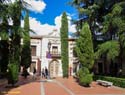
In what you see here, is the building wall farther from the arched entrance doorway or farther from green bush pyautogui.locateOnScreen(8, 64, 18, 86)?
green bush pyautogui.locateOnScreen(8, 64, 18, 86)

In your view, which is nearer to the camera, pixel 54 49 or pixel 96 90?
pixel 96 90

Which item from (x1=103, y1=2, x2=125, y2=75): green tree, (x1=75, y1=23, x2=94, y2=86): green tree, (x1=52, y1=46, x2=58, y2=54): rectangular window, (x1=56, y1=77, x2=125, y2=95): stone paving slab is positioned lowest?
(x1=56, y1=77, x2=125, y2=95): stone paving slab

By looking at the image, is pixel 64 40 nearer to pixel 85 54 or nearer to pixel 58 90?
pixel 85 54

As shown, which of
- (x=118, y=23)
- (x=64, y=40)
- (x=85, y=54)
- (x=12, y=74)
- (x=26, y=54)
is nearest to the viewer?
(x=12, y=74)

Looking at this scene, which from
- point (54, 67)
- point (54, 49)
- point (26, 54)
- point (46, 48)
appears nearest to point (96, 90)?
point (26, 54)

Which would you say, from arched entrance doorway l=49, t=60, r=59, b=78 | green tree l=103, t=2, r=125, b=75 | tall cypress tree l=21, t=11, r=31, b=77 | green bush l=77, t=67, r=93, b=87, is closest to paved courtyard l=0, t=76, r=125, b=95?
green bush l=77, t=67, r=93, b=87

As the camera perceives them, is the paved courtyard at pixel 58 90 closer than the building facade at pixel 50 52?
Yes

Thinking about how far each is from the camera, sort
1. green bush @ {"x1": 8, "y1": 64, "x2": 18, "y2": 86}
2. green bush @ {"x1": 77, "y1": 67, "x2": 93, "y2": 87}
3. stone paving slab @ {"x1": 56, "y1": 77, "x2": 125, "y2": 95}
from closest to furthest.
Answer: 1. stone paving slab @ {"x1": 56, "y1": 77, "x2": 125, "y2": 95}
2. green bush @ {"x1": 8, "y1": 64, "x2": 18, "y2": 86}
3. green bush @ {"x1": 77, "y1": 67, "x2": 93, "y2": 87}

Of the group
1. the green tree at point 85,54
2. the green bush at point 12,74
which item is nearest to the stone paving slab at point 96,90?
the green tree at point 85,54

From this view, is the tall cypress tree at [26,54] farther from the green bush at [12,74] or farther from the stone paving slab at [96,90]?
the stone paving slab at [96,90]

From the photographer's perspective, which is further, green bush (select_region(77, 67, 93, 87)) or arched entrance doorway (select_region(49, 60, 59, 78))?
arched entrance doorway (select_region(49, 60, 59, 78))

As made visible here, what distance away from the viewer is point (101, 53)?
3062 centimetres

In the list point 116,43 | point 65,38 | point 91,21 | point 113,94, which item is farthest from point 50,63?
point 113,94

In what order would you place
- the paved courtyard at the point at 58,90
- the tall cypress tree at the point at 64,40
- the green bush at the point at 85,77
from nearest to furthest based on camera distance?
the paved courtyard at the point at 58,90, the green bush at the point at 85,77, the tall cypress tree at the point at 64,40
